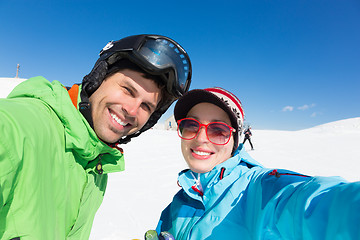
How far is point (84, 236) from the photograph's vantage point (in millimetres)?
1789

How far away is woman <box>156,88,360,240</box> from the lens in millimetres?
674

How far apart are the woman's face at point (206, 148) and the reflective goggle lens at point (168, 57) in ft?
2.69

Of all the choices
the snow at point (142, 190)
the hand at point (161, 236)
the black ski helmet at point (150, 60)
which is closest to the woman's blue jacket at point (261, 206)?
the hand at point (161, 236)

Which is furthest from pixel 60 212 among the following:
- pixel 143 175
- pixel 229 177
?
pixel 143 175

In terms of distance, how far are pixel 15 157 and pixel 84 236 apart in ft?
4.95

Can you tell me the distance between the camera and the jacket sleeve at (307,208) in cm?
60

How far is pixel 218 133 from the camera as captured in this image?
1.81 m

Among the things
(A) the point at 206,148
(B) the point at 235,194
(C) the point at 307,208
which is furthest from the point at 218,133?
(C) the point at 307,208

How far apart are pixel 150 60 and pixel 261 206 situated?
191 cm

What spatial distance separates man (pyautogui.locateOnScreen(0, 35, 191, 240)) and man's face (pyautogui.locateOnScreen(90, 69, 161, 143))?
0.4 inches

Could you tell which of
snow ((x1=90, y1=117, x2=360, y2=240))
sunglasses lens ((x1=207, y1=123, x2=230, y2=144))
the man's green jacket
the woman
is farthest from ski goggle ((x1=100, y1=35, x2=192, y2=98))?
snow ((x1=90, y1=117, x2=360, y2=240))

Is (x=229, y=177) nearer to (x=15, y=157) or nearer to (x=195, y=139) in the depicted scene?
(x=195, y=139)

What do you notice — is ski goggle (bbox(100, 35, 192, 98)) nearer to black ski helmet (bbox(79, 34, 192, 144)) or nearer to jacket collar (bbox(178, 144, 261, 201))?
black ski helmet (bbox(79, 34, 192, 144))

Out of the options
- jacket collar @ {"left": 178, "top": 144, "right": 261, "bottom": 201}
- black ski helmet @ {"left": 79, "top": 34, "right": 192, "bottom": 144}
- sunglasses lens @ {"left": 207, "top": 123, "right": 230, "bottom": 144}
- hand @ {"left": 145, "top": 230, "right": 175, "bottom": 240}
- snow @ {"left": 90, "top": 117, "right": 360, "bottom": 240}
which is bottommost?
snow @ {"left": 90, "top": 117, "right": 360, "bottom": 240}
